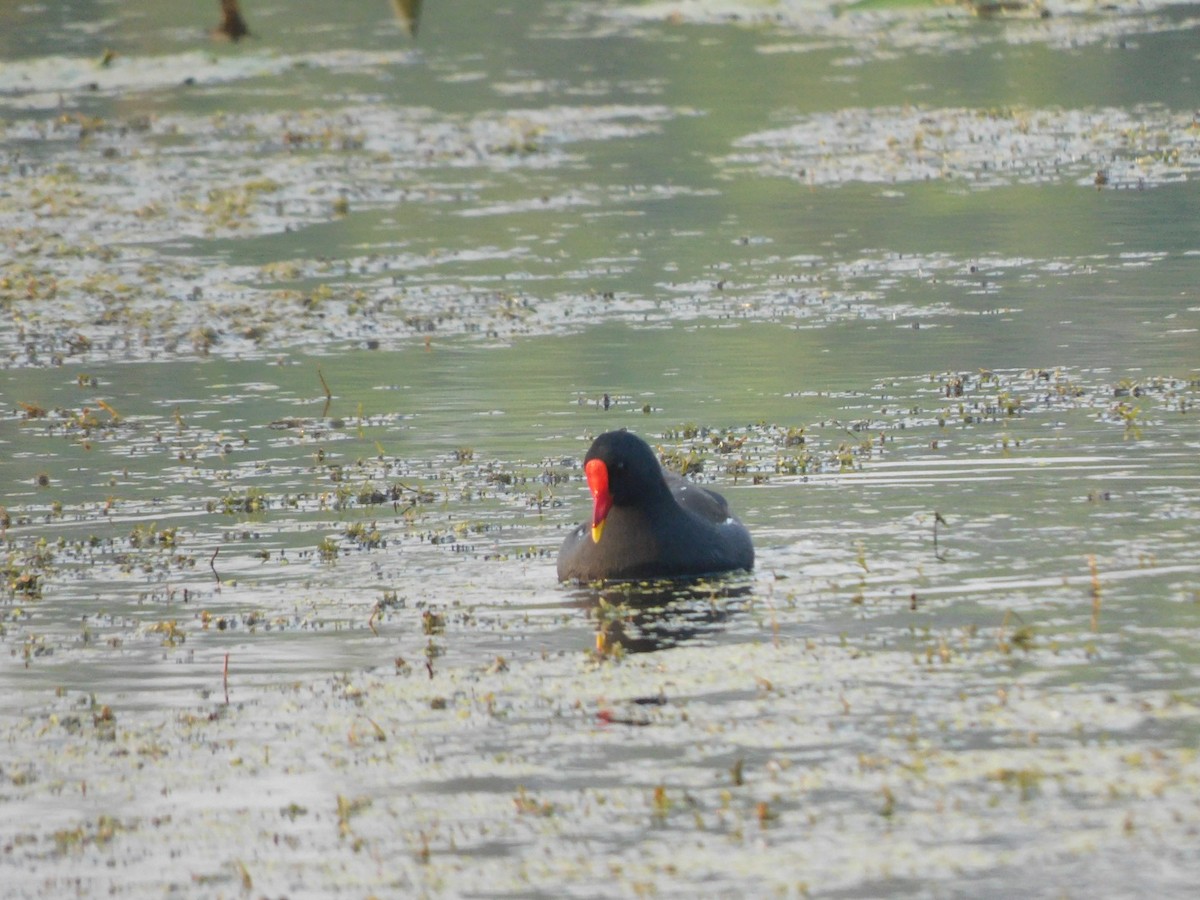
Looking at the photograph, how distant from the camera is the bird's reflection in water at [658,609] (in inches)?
419

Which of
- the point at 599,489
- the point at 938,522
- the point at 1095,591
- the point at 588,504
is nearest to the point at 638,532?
the point at 599,489

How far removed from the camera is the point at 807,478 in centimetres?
1410

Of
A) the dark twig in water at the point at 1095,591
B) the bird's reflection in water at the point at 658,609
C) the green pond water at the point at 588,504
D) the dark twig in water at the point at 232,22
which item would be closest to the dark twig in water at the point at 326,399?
the green pond water at the point at 588,504

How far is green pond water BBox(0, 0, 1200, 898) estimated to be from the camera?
799 cm

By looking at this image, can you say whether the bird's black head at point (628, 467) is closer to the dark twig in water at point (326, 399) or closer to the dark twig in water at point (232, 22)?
the dark twig in water at point (232, 22)

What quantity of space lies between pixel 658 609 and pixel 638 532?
2.28ft

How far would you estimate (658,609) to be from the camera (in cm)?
1132

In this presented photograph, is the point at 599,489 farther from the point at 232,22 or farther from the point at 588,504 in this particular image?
the point at 232,22

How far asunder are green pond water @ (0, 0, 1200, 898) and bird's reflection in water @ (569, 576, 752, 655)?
0.04m

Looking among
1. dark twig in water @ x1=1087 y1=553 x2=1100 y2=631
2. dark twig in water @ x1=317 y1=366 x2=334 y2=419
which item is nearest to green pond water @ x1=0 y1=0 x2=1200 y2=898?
dark twig in water @ x1=1087 y1=553 x2=1100 y2=631

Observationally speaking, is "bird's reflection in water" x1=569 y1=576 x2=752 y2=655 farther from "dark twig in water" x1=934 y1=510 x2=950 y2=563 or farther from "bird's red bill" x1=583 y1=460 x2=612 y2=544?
"dark twig in water" x1=934 y1=510 x2=950 y2=563

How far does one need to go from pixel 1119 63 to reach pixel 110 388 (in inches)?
965

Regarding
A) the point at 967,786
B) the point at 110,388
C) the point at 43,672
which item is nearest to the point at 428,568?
the point at 43,672

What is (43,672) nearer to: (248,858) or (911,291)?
(248,858)
